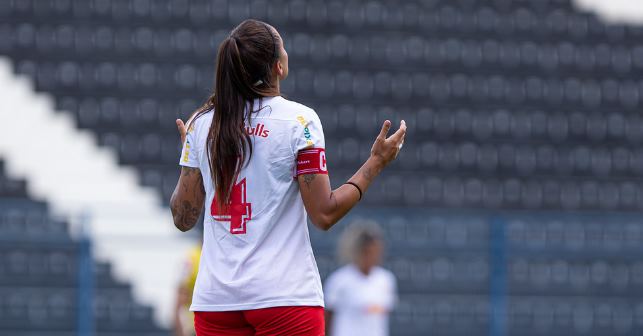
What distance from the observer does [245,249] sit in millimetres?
3256

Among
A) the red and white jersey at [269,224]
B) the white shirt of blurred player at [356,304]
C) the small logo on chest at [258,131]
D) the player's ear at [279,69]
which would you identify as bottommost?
the white shirt of blurred player at [356,304]

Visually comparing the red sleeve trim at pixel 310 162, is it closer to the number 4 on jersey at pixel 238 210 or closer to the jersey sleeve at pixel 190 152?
the number 4 on jersey at pixel 238 210

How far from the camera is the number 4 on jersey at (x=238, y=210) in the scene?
3254 millimetres

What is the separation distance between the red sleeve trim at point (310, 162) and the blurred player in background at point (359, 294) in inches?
200

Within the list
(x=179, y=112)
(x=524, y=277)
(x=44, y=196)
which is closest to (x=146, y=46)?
(x=179, y=112)

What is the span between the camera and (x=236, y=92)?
10.9ft

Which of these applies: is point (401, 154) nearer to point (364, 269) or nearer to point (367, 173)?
point (364, 269)

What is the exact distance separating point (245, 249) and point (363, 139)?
9.69 metres

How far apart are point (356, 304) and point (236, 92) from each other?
17.2 ft

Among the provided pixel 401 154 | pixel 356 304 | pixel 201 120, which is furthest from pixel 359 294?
pixel 201 120

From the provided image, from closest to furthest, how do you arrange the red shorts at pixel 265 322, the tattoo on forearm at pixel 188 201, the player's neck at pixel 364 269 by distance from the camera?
the red shorts at pixel 265 322 < the tattoo on forearm at pixel 188 201 < the player's neck at pixel 364 269

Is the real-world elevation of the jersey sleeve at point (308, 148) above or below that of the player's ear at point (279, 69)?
below

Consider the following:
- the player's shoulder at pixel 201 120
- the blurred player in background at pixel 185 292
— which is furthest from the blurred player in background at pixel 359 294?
the player's shoulder at pixel 201 120

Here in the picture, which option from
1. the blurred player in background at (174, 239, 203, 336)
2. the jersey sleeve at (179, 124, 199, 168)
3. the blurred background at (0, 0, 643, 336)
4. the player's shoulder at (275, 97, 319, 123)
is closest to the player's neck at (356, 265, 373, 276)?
the blurred player in background at (174, 239, 203, 336)
